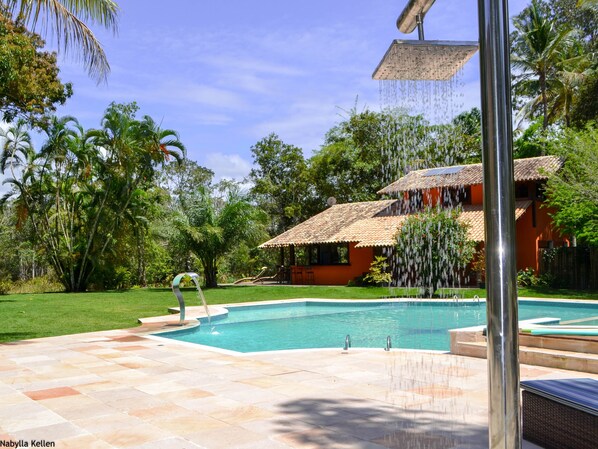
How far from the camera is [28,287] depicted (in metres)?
28.2

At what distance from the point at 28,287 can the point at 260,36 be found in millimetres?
23844

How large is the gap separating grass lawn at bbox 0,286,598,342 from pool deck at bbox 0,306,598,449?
3.46 meters

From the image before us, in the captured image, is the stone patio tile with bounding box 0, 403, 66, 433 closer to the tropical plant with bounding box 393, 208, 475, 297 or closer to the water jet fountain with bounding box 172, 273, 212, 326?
the water jet fountain with bounding box 172, 273, 212, 326

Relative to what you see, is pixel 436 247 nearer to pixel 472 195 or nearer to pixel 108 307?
pixel 472 195

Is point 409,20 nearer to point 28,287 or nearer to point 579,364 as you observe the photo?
point 579,364

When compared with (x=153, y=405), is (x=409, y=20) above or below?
above

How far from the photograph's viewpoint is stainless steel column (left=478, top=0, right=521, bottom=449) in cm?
194

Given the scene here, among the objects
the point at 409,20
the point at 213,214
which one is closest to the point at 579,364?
the point at 409,20

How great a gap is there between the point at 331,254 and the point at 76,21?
68.8 ft

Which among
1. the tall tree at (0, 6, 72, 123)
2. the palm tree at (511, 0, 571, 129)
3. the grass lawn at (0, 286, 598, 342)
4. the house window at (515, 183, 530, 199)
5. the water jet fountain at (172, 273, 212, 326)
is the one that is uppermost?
the palm tree at (511, 0, 571, 129)

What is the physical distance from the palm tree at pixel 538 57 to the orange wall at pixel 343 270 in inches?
466

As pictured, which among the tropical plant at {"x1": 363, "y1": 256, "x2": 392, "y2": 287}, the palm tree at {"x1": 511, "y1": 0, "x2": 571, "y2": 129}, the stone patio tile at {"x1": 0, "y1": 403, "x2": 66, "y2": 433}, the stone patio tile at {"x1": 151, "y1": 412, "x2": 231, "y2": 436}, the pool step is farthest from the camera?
the palm tree at {"x1": 511, "y1": 0, "x2": 571, "y2": 129}

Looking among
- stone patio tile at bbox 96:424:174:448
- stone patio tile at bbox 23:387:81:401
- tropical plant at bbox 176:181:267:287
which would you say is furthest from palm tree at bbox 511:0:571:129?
stone patio tile at bbox 96:424:174:448

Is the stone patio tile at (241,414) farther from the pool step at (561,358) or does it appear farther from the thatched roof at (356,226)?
the thatched roof at (356,226)
